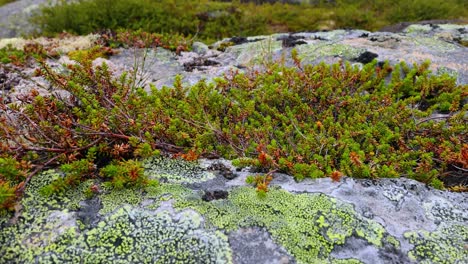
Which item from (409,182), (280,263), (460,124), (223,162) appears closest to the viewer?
(280,263)

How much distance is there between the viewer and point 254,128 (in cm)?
423

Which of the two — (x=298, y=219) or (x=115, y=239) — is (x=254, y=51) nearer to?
(x=298, y=219)

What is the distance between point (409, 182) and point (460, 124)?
59.1 inches

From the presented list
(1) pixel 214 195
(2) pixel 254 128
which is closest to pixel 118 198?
(1) pixel 214 195

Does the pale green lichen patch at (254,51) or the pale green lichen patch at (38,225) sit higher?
the pale green lichen patch at (254,51)

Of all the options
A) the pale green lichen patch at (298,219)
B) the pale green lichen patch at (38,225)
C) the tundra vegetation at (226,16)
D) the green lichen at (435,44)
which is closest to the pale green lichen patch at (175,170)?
the pale green lichen patch at (298,219)

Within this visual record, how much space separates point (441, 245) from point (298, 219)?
1062mm

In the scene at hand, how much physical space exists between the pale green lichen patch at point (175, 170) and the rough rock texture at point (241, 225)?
103 millimetres

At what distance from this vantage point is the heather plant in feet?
11.2

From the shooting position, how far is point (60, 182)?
298cm

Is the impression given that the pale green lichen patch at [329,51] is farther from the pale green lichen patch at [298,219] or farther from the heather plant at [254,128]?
the pale green lichen patch at [298,219]

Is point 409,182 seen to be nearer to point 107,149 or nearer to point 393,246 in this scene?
point 393,246

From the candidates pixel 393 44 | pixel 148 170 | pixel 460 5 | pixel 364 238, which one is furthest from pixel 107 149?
pixel 460 5

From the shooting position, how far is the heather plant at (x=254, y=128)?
3.41 metres
